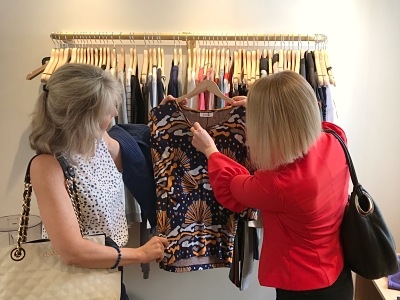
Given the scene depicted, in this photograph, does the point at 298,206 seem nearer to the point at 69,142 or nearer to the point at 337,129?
the point at 337,129

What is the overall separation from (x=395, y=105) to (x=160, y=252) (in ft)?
5.40

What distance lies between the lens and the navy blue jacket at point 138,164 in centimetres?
139

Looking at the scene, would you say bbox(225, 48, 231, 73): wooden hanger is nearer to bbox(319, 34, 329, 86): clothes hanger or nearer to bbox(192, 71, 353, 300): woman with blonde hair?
bbox(319, 34, 329, 86): clothes hanger

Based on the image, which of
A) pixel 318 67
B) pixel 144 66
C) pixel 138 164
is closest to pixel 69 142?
pixel 138 164

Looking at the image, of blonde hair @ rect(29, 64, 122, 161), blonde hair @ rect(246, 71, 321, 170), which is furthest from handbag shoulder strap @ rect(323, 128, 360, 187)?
blonde hair @ rect(29, 64, 122, 161)

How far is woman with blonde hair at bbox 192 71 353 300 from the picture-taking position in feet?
3.59

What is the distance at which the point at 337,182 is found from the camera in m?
1.18

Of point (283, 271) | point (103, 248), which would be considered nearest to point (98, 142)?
point (103, 248)

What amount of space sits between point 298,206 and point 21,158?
5.72ft

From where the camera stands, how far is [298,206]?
1.12m

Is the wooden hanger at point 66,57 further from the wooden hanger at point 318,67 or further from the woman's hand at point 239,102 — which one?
the wooden hanger at point 318,67

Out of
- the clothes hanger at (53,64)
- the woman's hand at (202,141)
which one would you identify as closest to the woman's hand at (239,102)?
the woman's hand at (202,141)

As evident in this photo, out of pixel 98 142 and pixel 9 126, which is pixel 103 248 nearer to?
pixel 98 142

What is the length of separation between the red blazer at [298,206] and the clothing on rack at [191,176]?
146mm
